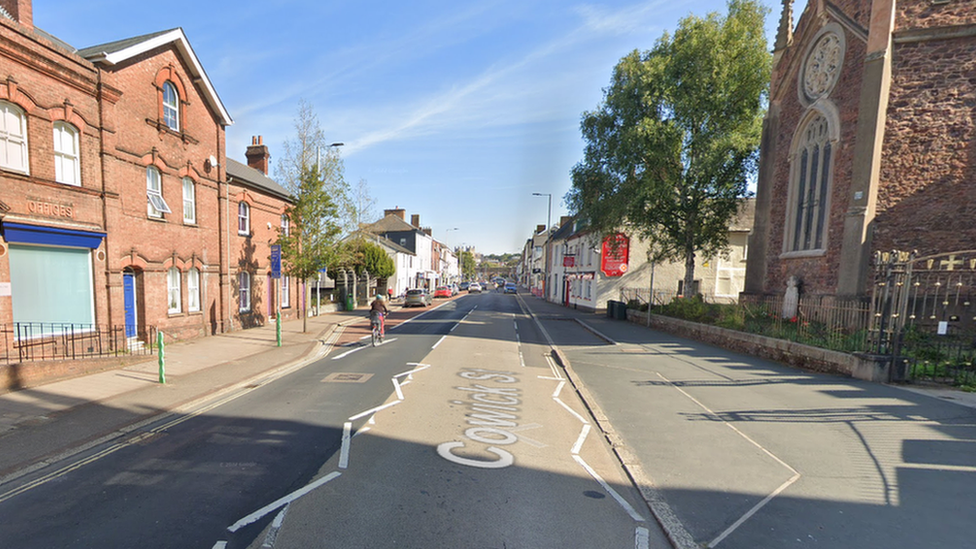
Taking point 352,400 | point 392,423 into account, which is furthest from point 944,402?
point 352,400

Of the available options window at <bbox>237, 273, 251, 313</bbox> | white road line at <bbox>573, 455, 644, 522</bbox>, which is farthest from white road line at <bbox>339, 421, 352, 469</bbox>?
window at <bbox>237, 273, 251, 313</bbox>

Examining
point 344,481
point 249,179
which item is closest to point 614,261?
point 249,179

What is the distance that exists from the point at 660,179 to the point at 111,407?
2079 centimetres

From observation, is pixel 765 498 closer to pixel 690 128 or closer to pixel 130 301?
pixel 130 301

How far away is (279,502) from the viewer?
4.38 meters

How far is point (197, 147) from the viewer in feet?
50.6

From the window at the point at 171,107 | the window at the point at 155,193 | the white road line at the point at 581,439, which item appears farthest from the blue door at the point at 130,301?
the white road line at the point at 581,439

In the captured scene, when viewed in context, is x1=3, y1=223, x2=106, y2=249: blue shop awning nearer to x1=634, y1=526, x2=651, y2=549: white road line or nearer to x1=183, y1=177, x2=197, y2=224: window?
x1=183, y1=177, x2=197, y2=224: window

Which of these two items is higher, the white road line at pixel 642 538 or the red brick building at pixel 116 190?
the red brick building at pixel 116 190

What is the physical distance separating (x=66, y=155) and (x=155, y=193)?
3139 millimetres

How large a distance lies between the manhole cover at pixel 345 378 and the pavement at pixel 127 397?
69.5 inches

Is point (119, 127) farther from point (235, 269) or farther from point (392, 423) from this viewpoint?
point (392, 423)

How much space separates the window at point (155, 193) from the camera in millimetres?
13453

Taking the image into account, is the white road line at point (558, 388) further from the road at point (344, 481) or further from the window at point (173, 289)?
the window at point (173, 289)
